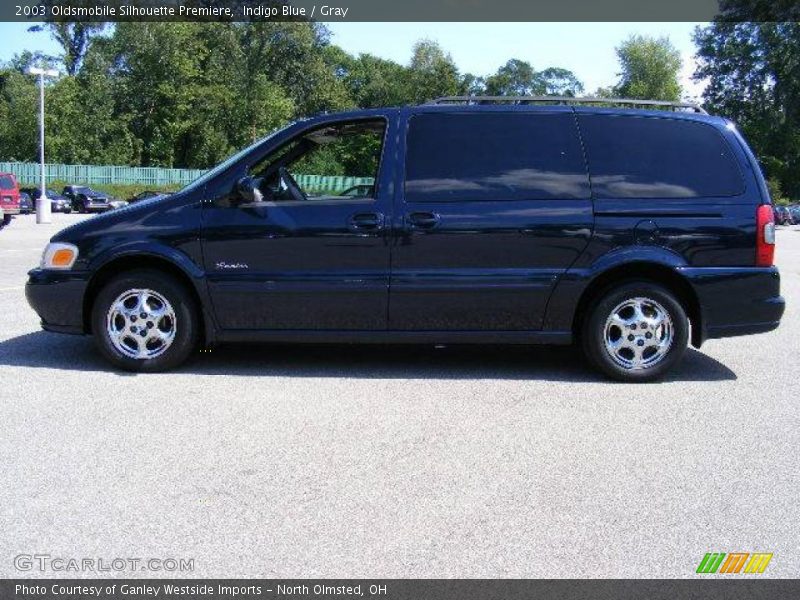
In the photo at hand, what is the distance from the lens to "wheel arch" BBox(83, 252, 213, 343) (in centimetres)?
597

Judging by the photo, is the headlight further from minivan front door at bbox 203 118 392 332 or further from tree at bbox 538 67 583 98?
tree at bbox 538 67 583 98

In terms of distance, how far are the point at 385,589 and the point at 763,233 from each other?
4.29 m

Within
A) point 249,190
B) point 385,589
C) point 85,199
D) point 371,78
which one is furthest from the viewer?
point 371,78

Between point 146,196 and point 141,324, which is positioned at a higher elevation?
point 146,196

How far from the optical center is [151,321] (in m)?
6.00

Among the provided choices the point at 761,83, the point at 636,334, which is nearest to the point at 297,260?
the point at 636,334

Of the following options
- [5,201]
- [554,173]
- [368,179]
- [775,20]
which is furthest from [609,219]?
[775,20]

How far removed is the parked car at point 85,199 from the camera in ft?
148

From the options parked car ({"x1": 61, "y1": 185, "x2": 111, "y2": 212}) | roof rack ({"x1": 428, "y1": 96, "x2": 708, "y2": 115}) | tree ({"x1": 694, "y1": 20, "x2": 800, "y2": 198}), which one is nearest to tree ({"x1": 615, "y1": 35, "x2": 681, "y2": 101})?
tree ({"x1": 694, "y1": 20, "x2": 800, "y2": 198})

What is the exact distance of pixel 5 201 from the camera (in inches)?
1226

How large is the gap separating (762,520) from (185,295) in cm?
405

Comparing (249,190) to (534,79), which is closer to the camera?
(249,190)

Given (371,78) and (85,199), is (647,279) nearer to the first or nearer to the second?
(85,199)

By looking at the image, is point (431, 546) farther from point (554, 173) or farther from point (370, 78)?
point (370, 78)
